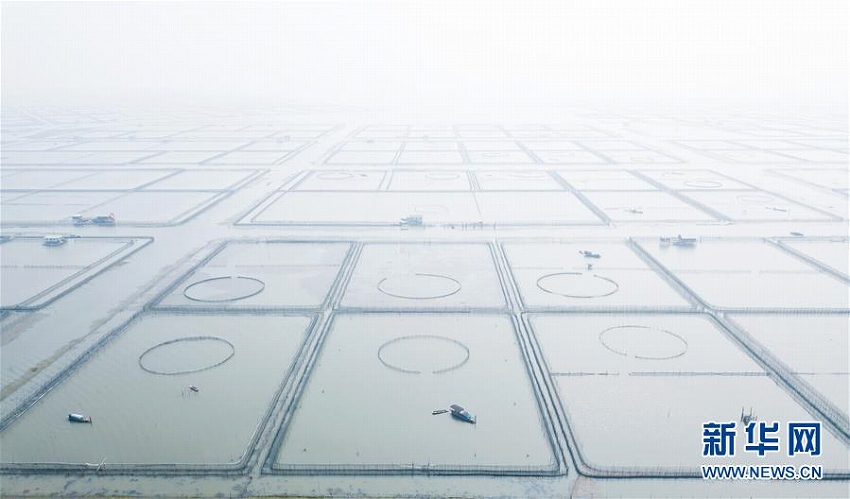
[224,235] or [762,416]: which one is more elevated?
[224,235]

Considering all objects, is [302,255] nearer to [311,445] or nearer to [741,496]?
[311,445]

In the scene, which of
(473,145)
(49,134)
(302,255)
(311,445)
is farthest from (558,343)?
(49,134)

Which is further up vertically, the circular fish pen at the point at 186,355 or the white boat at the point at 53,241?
the white boat at the point at 53,241

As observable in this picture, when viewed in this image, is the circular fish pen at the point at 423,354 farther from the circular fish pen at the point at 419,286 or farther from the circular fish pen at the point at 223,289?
the circular fish pen at the point at 223,289

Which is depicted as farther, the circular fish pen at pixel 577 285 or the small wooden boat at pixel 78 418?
the circular fish pen at pixel 577 285

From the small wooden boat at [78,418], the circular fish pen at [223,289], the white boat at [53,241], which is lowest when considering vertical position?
the small wooden boat at [78,418]

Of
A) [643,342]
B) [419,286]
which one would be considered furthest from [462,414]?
A: [419,286]

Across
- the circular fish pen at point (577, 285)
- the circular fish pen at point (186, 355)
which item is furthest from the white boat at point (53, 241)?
the circular fish pen at point (577, 285)
